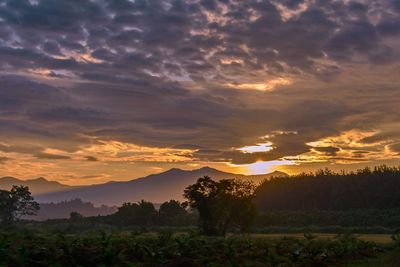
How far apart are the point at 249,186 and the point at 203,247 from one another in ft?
112

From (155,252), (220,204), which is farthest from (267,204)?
(155,252)

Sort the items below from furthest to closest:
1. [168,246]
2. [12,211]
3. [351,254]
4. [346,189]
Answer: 1. [346,189]
2. [12,211]
3. [351,254]
4. [168,246]

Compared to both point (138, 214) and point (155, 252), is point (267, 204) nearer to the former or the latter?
point (138, 214)

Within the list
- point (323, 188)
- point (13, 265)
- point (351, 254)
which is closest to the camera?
point (13, 265)

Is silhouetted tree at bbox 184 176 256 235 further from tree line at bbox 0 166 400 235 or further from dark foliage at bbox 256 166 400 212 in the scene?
dark foliage at bbox 256 166 400 212

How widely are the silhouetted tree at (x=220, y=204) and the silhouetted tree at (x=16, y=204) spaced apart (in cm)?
3717

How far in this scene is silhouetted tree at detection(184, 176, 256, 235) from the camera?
2042 inches

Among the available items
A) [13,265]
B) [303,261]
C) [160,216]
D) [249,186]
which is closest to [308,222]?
[160,216]

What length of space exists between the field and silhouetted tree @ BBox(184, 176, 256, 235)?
2449cm

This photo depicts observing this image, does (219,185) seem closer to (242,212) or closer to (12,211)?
(242,212)

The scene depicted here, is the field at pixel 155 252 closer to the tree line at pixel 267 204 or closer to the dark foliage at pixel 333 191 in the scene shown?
the tree line at pixel 267 204

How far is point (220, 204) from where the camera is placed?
51938 millimetres

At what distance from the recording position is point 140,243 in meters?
21.5

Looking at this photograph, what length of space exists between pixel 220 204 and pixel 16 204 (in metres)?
41.7
